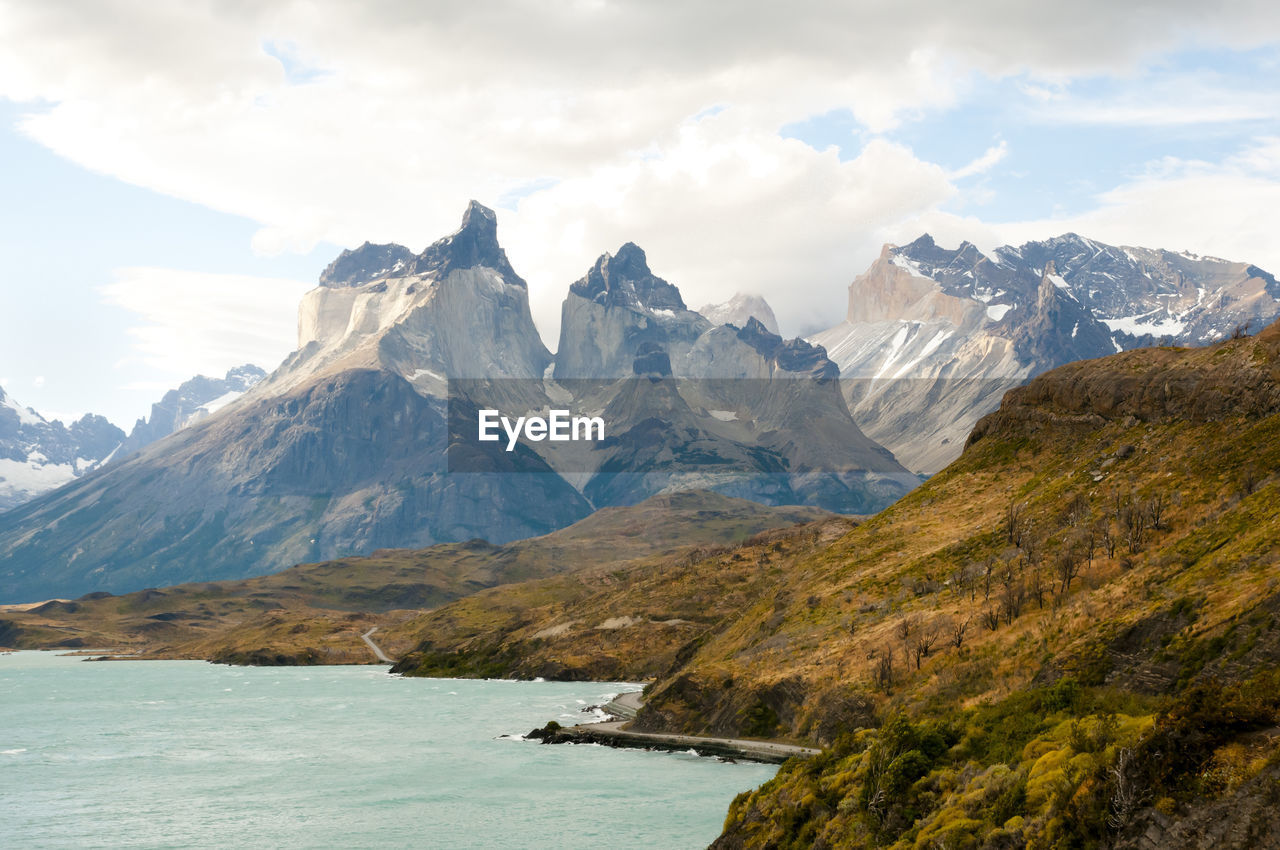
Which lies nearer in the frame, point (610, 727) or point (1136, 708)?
point (1136, 708)

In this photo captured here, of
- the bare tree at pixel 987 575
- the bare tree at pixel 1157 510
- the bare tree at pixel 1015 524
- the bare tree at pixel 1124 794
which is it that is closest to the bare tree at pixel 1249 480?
the bare tree at pixel 1157 510

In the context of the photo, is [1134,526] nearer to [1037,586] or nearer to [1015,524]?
[1037,586]

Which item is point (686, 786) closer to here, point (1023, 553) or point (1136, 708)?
point (1023, 553)

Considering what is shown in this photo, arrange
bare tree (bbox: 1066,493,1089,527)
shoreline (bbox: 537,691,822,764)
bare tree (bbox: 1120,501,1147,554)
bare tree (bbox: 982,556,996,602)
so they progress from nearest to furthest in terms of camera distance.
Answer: bare tree (bbox: 1120,501,1147,554), bare tree (bbox: 982,556,996,602), bare tree (bbox: 1066,493,1089,527), shoreline (bbox: 537,691,822,764)

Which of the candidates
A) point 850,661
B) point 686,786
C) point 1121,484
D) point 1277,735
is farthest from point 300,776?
point 1277,735

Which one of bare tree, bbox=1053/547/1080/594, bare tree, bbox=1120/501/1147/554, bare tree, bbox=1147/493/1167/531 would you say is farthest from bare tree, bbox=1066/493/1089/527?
bare tree, bbox=1053/547/1080/594

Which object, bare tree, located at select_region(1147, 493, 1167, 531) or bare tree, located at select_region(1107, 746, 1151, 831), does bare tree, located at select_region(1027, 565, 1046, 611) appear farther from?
bare tree, located at select_region(1107, 746, 1151, 831)
